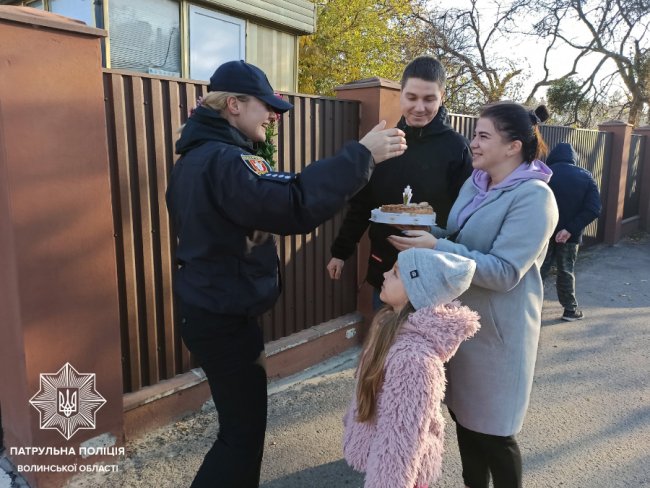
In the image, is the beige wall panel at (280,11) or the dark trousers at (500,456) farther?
the beige wall panel at (280,11)

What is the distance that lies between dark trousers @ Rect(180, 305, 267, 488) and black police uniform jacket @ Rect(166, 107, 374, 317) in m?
0.08

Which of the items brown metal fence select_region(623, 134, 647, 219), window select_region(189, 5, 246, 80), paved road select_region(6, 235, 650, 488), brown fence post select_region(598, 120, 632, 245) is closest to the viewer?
paved road select_region(6, 235, 650, 488)

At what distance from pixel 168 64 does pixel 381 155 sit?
6.06m

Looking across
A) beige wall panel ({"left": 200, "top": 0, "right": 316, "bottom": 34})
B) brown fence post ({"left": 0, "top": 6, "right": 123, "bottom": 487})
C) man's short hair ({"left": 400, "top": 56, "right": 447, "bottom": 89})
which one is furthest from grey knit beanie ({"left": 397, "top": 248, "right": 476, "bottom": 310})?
beige wall panel ({"left": 200, "top": 0, "right": 316, "bottom": 34})

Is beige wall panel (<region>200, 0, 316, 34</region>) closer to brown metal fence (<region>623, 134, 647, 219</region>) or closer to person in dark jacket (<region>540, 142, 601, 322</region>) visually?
person in dark jacket (<region>540, 142, 601, 322</region>)

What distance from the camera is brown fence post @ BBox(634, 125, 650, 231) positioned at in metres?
10.9

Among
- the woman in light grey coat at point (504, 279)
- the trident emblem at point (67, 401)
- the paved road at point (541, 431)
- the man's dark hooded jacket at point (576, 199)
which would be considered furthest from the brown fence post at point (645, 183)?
the trident emblem at point (67, 401)

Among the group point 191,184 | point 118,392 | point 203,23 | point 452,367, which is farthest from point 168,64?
point 452,367

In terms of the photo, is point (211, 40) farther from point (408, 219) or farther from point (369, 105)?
point (408, 219)

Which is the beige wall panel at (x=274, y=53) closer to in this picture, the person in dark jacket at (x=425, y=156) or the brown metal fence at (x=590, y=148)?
the brown metal fence at (x=590, y=148)

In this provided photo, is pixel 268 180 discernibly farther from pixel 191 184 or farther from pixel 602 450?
pixel 602 450

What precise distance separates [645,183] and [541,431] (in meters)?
10.2

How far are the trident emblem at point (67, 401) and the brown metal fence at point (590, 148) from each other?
7.27 metres

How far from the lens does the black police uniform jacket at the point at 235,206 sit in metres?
1.66
